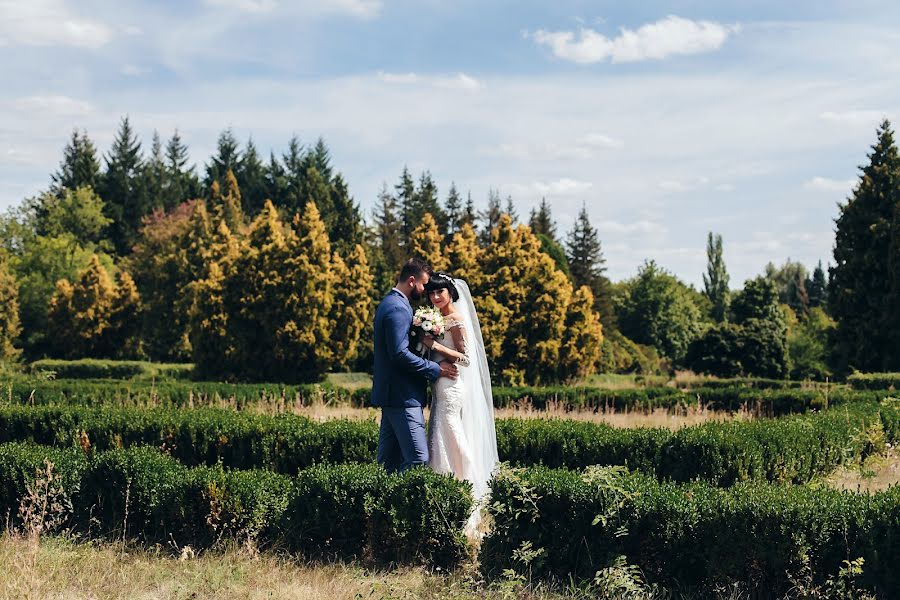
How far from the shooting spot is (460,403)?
7.14 meters

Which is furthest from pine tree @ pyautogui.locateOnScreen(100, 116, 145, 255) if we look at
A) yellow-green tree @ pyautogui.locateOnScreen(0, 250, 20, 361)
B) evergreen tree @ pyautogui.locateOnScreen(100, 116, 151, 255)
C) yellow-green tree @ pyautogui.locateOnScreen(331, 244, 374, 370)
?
yellow-green tree @ pyautogui.locateOnScreen(331, 244, 374, 370)

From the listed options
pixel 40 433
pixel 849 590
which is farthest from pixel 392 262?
pixel 849 590

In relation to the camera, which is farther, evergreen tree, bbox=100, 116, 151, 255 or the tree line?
evergreen tree, bbox=100, 116, 151, 255

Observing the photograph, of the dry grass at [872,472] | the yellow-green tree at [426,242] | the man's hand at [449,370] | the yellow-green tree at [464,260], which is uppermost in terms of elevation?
the yellow-green tree at [426,242]

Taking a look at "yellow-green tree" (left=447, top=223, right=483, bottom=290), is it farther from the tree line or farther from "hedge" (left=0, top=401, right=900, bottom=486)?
"hedge" (left=0, top=401, right=900, bottom=486)

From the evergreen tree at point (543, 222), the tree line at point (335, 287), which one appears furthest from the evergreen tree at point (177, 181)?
the evergreen tree at point (543, 222)

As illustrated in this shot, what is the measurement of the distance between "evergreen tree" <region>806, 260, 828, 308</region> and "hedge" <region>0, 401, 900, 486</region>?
59.6 m

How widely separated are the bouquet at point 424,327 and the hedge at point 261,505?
1.17m

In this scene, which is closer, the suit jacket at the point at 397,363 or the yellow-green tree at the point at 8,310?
the suit jacket at the point at 397,363

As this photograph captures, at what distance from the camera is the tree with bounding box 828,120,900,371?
26734mm

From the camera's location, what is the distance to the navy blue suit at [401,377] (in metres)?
6.73

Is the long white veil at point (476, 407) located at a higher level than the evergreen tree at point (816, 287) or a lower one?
lower

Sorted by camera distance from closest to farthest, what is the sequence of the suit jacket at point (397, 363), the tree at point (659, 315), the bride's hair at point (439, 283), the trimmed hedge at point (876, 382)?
the suit jacket at point (397, 363)
the bride's hair at point (439, 283)
the trimmed hedge at point (876, 382)
the tree at point (659, 315)

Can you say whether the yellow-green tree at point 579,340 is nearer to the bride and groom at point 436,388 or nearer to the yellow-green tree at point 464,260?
the yellow-green tree at point 464,260
